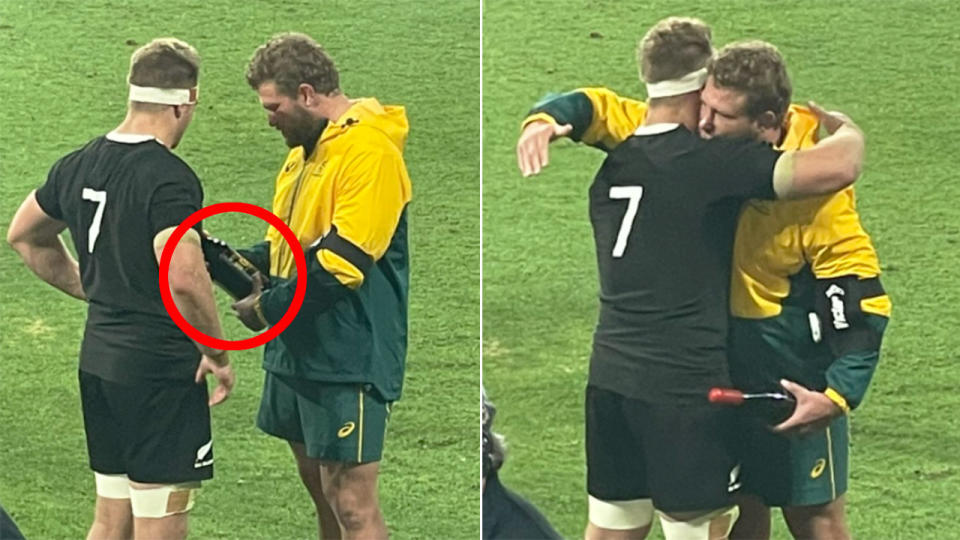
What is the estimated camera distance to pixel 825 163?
7.70ft

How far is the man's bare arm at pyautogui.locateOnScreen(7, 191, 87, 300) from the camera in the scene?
2.57 meters

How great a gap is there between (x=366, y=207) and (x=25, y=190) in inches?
28.4

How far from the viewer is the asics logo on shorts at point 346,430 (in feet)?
8.25

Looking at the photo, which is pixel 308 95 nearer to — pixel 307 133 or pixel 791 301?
pixel 307 133

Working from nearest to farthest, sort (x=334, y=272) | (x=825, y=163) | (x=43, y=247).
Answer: (x=825, y=163), (x=334, y=272), (x=43, y=247)

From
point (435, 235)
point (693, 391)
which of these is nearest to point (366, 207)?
point (435, 235)

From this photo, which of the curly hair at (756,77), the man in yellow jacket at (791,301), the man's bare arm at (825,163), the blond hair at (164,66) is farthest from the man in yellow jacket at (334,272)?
the man's bare arm at (825,163)

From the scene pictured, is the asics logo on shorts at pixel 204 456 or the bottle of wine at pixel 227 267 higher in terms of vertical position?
the bottle of wine at pixel 227 267

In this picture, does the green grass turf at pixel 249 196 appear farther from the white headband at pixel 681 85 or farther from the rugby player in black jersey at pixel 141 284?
the white headband at pixel 681 85

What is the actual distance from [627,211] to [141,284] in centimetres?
97

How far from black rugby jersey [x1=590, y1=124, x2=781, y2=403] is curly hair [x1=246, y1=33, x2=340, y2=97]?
571mm

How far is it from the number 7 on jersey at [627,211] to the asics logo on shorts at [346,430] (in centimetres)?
62

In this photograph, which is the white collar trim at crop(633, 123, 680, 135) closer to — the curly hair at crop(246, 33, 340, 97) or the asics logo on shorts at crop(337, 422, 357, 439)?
the curly hair at crop(246, 33, 340, 97)

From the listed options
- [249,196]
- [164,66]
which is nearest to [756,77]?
[249,196]
